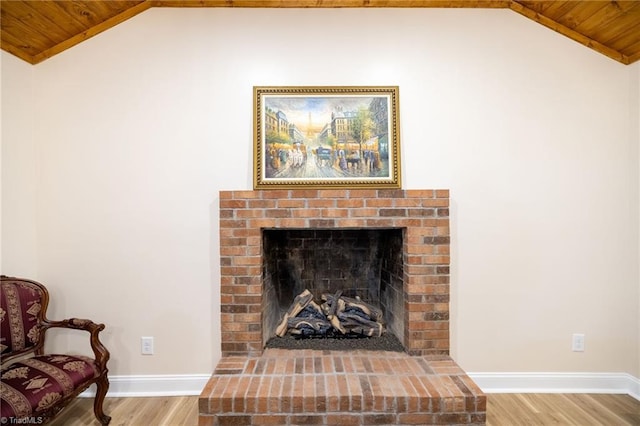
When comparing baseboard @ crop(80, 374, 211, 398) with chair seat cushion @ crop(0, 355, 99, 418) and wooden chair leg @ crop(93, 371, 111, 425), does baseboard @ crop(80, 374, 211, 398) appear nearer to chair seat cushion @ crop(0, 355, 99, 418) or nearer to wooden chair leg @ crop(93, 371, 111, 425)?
wooden chair leg @ crop(93, 371, 111, 425)

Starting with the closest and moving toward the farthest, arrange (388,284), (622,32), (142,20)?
(622,32)
(142,20)
(388,284)

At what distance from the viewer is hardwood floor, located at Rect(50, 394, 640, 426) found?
2.01 meters

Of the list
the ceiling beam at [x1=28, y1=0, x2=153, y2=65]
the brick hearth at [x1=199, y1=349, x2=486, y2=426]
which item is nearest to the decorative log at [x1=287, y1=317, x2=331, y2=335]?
the brick hearth at [x1=199, y1=349, x2=486, y2=426]

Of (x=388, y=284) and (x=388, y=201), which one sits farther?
(x=388, y=284)

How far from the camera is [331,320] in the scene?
2412 mm

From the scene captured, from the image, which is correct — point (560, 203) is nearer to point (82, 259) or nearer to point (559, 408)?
point (559, 408)

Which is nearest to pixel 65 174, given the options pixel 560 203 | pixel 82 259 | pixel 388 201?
pixel 82 259

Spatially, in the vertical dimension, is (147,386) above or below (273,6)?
below

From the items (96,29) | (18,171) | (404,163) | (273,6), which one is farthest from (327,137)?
(18,171)

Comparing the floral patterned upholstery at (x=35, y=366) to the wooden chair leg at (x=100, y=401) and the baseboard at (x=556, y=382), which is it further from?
the baseboard at (x=556, y=382)

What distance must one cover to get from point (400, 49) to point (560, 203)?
1537mm

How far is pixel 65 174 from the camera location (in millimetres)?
2285

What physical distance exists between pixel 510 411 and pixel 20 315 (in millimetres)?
3036

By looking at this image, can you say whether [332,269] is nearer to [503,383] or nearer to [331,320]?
[331,320]
